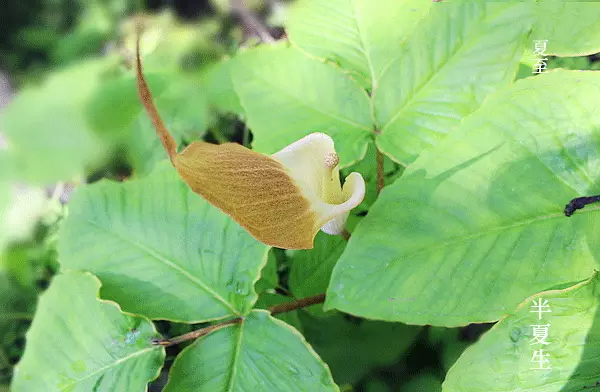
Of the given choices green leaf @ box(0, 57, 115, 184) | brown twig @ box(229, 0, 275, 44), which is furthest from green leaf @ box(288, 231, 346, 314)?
green leaf @ box(0, 57, 115, 184)

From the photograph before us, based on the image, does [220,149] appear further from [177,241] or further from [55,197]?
[55,197]

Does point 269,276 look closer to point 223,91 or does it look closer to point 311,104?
point 311,104

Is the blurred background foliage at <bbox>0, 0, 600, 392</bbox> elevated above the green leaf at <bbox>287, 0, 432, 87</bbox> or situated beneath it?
situated beneath

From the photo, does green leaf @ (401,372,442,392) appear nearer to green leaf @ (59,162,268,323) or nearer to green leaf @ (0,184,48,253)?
green leaf @ (59,162,268,323)

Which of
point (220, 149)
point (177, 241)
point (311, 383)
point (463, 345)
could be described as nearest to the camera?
point (220, 149)

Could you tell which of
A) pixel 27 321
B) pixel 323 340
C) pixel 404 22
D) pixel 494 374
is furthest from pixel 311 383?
pixel 27 321

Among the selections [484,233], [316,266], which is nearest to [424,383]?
[316,266]
